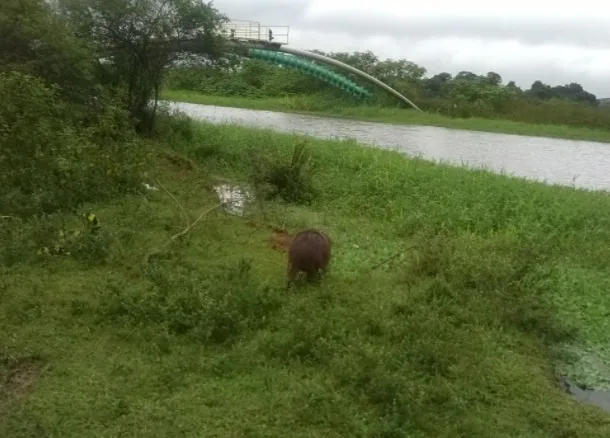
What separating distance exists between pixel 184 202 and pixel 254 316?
427 cm

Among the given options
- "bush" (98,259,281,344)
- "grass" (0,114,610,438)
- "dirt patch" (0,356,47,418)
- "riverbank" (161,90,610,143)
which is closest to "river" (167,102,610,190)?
"riverbank" (161,90,610,143)

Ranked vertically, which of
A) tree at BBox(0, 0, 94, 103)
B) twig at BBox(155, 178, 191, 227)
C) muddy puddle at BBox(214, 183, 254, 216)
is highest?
tree at BBox(0, 0, 94, 103)

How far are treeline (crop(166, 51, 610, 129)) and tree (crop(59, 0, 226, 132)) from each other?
38.7ft

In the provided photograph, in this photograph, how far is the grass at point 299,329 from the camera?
4117mm

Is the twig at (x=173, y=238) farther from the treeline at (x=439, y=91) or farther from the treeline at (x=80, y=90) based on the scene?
the treeline at (x=439, y=91)

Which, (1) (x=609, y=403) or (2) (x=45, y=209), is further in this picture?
(2) (x=45, y=209)

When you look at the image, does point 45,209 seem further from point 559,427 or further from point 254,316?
point 559,427

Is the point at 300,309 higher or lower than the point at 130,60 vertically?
lower

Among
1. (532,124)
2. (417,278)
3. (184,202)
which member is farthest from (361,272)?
(532,124)

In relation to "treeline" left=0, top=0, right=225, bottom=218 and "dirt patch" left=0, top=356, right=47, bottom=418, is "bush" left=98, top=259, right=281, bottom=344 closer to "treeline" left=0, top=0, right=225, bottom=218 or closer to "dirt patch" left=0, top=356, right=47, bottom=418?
"dirt patch" left=0, top=356, right=47, bottom=418

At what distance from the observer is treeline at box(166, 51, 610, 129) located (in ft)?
93.6

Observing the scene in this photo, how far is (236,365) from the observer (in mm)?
4648

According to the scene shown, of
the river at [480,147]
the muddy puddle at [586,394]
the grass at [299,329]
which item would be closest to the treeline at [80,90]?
the grass at [299,329]

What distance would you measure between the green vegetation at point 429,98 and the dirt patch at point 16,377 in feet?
57.6
